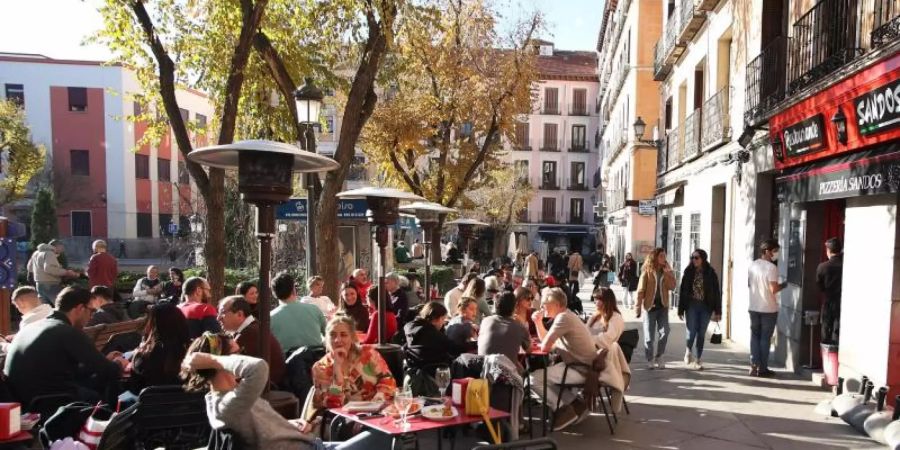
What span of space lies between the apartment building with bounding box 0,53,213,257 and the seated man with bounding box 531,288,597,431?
110 feet

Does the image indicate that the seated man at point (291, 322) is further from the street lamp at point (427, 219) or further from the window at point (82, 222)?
the window at point (82, 222)

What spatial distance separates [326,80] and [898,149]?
9538 mm

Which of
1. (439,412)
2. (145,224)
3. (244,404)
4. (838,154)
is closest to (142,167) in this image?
(145,224)

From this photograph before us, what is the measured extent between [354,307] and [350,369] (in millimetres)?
3054

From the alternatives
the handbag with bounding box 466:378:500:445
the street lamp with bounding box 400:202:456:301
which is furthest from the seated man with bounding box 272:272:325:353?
the street lamp with bounding box 400:202:456:301

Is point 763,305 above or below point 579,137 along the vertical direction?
below

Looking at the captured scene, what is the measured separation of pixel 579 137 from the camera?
50.9 meters

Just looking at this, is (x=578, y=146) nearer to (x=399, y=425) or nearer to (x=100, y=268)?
(x=100, y=268)

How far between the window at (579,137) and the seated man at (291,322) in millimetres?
46271

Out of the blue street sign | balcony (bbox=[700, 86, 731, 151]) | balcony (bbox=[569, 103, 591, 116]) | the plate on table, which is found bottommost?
the plate on table

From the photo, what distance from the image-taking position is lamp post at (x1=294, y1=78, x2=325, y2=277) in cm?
892

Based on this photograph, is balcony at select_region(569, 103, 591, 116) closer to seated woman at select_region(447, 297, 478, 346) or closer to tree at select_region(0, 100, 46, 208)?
tree at select_region(0, 100, 46, 208)

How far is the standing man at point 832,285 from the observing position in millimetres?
7578

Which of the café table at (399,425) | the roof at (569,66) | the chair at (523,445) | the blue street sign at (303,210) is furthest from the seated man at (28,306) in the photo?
the roof at (569,66)
